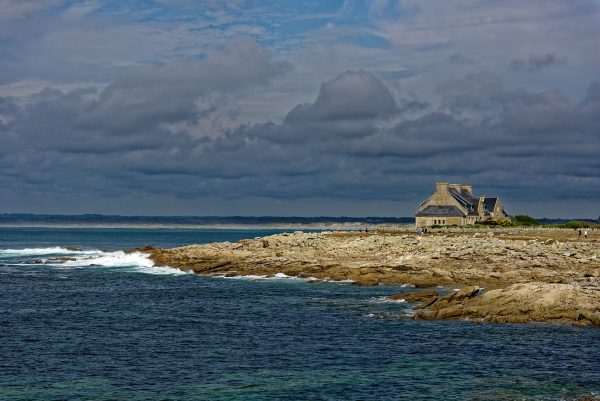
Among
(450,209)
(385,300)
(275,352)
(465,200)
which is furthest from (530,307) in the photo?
(465,200)

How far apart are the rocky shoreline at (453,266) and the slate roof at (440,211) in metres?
22.5

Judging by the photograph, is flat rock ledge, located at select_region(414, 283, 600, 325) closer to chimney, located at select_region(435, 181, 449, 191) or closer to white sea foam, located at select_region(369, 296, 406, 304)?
white sea foam, located at select_region(369, 296, 406, 304)

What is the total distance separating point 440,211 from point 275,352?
88.9 metres

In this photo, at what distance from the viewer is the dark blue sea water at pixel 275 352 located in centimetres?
2639

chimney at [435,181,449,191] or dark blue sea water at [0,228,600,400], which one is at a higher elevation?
chimney at [435,181,449,191]

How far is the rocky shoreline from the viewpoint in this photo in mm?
39875

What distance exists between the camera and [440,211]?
11831 centimetres

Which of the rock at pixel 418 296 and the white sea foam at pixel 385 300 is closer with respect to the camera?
the rock at pixel 418 296

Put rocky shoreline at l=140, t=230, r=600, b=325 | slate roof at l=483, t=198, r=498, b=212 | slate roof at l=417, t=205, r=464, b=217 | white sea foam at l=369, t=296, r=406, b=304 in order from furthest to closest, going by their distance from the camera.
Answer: slate roof at l=483, t=198, r=498, b=212 → slate roof at l=417, t=205, r=464, b=217 → white sea foam at l=369, t=296, r=406, b=304 → rocky shoreline at l=140, t=230, r=600, b=325

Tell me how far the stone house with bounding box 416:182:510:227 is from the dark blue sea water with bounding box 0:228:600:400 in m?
65.4

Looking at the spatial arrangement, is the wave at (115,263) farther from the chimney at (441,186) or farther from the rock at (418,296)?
the chimney at (441,186)

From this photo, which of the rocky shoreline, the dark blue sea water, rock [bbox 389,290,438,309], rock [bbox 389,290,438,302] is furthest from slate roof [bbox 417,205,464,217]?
rock [bbox 389,290,438,302]

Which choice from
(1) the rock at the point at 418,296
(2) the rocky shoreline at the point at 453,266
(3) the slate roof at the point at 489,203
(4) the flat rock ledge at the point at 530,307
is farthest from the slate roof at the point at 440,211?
(4) the flat rock ledge at the point at 530,307

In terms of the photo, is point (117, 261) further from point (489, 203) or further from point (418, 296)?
point (489, 203)
